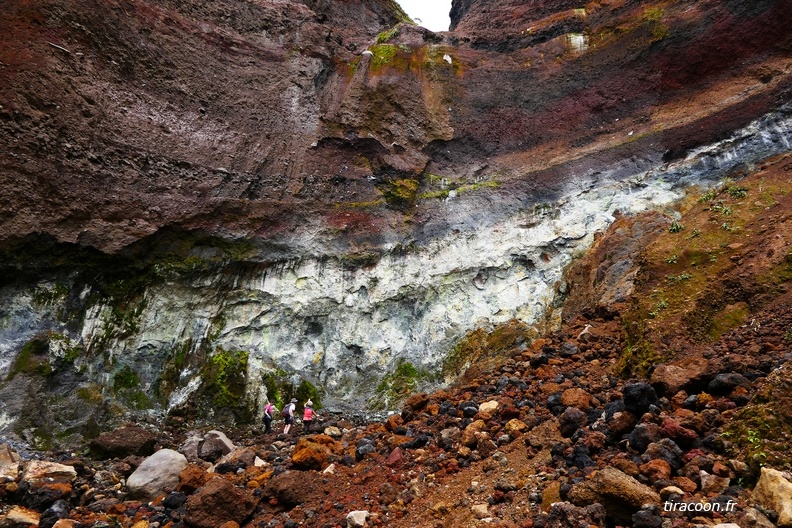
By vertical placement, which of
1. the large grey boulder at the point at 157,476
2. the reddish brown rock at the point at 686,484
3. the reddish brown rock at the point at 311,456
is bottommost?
the large grey boulder at the point at 157,476

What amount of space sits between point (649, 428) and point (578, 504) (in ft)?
4.06

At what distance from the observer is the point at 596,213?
15328mm

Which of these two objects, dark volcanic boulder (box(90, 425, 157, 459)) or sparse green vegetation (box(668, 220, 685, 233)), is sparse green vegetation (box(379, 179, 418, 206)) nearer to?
sparse green vegetation (box(668, 220, 685, 233))

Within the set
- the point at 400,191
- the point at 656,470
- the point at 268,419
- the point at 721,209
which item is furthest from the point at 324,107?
the point at 656,470

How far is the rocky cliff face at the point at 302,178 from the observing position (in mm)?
12289

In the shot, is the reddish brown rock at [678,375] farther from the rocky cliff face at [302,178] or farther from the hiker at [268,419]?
the hiker at [268,419]

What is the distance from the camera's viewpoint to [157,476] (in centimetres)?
788

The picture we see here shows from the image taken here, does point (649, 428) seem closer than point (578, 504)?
No

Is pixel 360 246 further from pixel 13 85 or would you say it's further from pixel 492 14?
pixel 492 14

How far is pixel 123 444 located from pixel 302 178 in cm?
1032

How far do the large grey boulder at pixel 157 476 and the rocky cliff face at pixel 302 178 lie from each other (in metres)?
4.34

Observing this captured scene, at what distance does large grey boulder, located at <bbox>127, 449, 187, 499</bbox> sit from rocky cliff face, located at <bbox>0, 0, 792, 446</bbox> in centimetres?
434

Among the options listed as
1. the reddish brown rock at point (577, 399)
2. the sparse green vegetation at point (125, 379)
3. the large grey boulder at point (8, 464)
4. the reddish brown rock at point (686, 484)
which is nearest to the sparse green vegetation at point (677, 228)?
the reddish brown rock at point (577, 399)

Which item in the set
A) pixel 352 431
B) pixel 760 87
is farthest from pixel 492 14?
pixel 352 431
